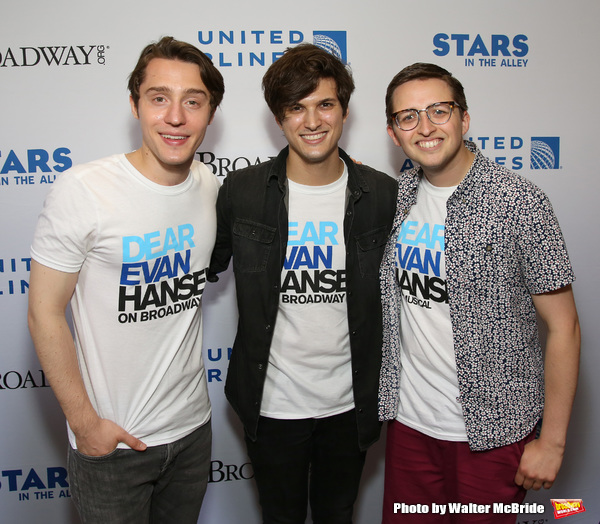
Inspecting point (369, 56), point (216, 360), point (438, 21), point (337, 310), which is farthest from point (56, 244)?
point (438, 21)

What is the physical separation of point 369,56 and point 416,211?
94cm

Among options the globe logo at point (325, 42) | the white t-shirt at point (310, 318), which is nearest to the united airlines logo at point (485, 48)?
the globe logo at point (325, 42)

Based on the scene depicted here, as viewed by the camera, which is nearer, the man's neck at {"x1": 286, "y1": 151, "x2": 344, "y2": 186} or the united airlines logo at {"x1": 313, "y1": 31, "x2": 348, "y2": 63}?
the man's neck at {"x1": 286, "y1": 151, "x2": 344, "y2": 186}

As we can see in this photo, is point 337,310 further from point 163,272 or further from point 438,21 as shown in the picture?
point 438,21

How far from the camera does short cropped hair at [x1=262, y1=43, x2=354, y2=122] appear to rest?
1619mm

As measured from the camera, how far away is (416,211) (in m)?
1.54

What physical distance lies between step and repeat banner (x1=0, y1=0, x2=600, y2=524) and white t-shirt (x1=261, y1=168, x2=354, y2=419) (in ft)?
2.16

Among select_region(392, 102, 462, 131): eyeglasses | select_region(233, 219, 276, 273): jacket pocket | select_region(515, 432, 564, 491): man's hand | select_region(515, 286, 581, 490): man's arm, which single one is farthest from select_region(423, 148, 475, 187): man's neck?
select_region(515, 432, 564, 491): man's hand

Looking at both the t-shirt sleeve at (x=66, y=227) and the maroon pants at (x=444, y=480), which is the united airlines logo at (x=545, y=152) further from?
the t-shirt sleeve at (x=66, y=227)

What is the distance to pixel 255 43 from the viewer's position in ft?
6.86

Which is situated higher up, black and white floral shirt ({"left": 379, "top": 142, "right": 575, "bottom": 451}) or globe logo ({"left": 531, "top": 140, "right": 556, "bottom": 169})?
globe logo ({"left": 531, "top": 140, "right": 556, "bottom": 169})

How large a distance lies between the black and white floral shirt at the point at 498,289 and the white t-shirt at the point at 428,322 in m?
0.04

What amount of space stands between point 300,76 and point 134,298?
2.90 feet

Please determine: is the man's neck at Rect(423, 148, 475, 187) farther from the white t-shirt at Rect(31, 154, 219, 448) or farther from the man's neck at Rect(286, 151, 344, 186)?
the white t-shirt at Rect(31, 154, 219, 448)
